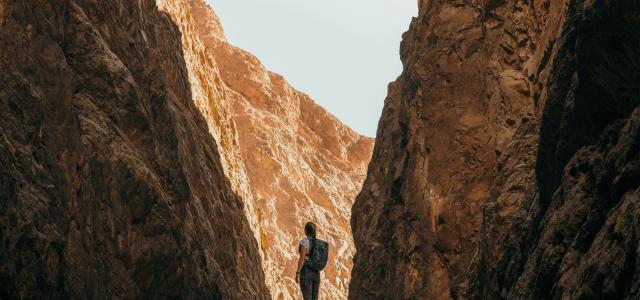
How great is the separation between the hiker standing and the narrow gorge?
8.08 feet

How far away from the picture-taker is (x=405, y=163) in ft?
85.5

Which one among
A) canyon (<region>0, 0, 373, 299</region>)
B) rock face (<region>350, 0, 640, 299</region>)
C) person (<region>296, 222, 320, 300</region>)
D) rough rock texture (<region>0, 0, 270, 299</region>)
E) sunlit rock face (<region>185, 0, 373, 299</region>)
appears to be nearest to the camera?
rock face (<region>350, 0, 640, 299</region>)

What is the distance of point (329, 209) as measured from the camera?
7694 cm

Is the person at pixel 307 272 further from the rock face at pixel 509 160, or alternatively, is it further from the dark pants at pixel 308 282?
the rock face at pixel 509 160

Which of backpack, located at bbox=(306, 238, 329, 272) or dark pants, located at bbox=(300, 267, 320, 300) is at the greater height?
backpack, located at bbox=(306, 238, 329, 272)

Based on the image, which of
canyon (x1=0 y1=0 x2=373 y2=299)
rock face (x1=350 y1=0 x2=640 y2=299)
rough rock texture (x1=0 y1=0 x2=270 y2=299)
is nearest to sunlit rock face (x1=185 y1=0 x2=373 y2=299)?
A: canyon (x1=0 y1=0 x2=373 y2=299)

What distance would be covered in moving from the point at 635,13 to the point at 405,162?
15.2 meters

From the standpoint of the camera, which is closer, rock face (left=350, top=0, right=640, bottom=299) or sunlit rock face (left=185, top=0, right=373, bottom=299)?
rock face (left=350, top=0, right=640, bottom=299)

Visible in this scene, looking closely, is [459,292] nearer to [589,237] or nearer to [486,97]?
[486,97]

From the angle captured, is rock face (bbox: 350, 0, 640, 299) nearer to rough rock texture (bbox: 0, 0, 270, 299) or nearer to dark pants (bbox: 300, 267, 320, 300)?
dark pants (bbox: 300, 267, 320, 300)

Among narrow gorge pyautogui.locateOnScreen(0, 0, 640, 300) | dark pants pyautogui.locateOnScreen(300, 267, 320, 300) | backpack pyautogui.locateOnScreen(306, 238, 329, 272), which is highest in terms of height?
narrow gorge pyautogui.locateOnScreen(0, 0, 640, 300)

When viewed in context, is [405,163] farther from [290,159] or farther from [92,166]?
[290,159]

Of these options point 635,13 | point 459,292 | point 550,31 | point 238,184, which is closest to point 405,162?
point 459,292

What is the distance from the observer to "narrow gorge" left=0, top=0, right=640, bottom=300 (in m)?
11.5
